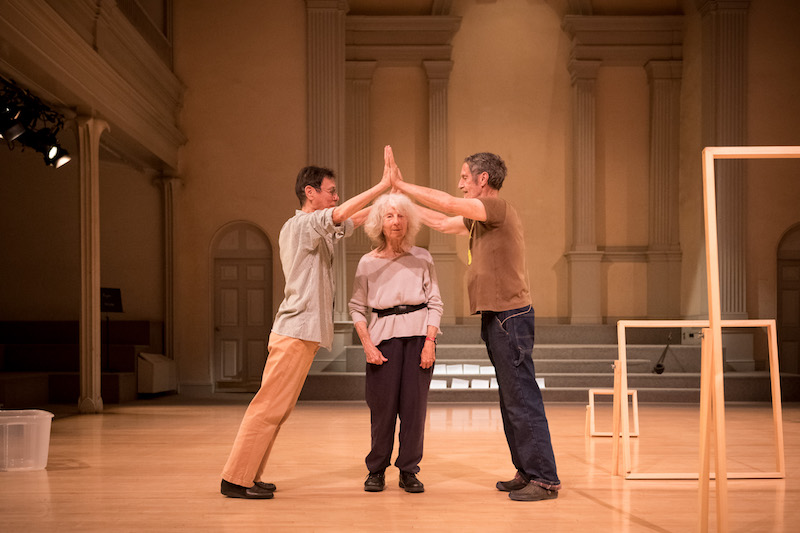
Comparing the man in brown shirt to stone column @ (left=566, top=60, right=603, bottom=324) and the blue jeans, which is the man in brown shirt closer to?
the blue jeans

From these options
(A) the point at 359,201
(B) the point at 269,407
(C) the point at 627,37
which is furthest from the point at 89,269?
(C) the point at 627,37

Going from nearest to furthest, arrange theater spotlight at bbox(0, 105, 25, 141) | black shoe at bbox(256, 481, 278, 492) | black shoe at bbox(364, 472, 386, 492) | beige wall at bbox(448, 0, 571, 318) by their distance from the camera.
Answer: black shoe at bbox(256, 481, 278, 492)
black shoe at bbox(364, 472, 386, 492)
theater spotlight at bbox(0, 105, 25, 141)
beige wall at bbox(448, 0, 571, 318)

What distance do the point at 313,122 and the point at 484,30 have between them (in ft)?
11.6

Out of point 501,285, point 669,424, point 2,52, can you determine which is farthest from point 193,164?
point 501,285

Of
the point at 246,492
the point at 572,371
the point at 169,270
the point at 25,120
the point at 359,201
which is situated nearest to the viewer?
the point at 359,201

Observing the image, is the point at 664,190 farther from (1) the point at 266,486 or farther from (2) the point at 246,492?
(2) the point at 246,492

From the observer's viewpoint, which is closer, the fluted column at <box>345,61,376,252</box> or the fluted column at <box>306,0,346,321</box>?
the fluted column at <box>306,0,346,321</box>

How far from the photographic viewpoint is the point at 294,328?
11.3ft

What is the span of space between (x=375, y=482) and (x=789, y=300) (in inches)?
356

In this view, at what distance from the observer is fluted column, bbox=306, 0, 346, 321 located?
1043 cm

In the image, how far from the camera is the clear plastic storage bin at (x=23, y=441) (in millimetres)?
4383

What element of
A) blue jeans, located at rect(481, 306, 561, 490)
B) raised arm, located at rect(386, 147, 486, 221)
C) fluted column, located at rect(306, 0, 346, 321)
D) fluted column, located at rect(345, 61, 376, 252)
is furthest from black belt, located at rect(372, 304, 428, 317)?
fluted column, located at rect(345, 61, 376, 252)

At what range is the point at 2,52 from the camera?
6070 mm

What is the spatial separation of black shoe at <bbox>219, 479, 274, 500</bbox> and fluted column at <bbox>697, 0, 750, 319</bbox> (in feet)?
28.0
